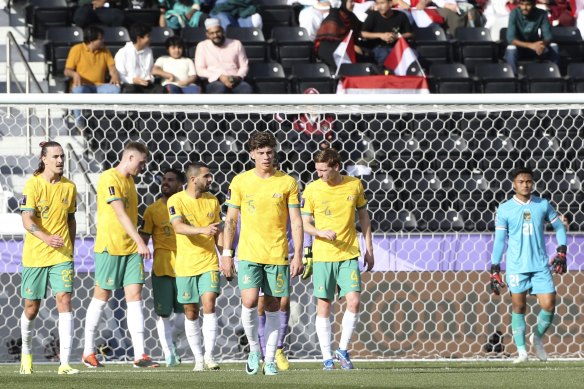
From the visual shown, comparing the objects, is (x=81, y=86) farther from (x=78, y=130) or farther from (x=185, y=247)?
(x=185, y=247)

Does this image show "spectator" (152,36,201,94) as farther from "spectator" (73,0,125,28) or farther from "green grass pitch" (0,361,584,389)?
"green grass pitch" (0,361,584,389)

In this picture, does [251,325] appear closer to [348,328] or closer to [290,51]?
[348,328]

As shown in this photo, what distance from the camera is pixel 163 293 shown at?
35.8 feet

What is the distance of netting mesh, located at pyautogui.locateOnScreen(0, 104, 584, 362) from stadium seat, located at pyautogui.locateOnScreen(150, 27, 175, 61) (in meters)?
1.98

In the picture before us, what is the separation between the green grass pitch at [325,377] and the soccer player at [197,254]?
1.14 feet

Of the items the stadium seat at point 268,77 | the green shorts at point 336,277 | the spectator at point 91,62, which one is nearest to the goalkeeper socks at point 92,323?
the green shorts at point 336,277

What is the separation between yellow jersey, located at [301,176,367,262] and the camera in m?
10.1

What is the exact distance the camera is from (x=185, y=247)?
1023 cm

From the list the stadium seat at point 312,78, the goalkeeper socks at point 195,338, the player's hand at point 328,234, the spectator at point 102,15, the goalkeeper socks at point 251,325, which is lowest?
the goalkeeper socks at point 195,338

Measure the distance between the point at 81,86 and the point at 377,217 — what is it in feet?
12.2

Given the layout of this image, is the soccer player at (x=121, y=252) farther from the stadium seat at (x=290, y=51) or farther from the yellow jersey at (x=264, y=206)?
the stadium seat at (x=290, y=51)

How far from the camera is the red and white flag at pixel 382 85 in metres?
14.2

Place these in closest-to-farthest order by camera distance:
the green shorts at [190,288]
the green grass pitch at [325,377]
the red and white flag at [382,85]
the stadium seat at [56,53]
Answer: the green grass pitch at [325,377] < the green shorts at [190,288] < the red and white flag at [382,85] < the stadium seat at [56,53]

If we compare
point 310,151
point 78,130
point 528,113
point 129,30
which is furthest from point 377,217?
point 129,30
